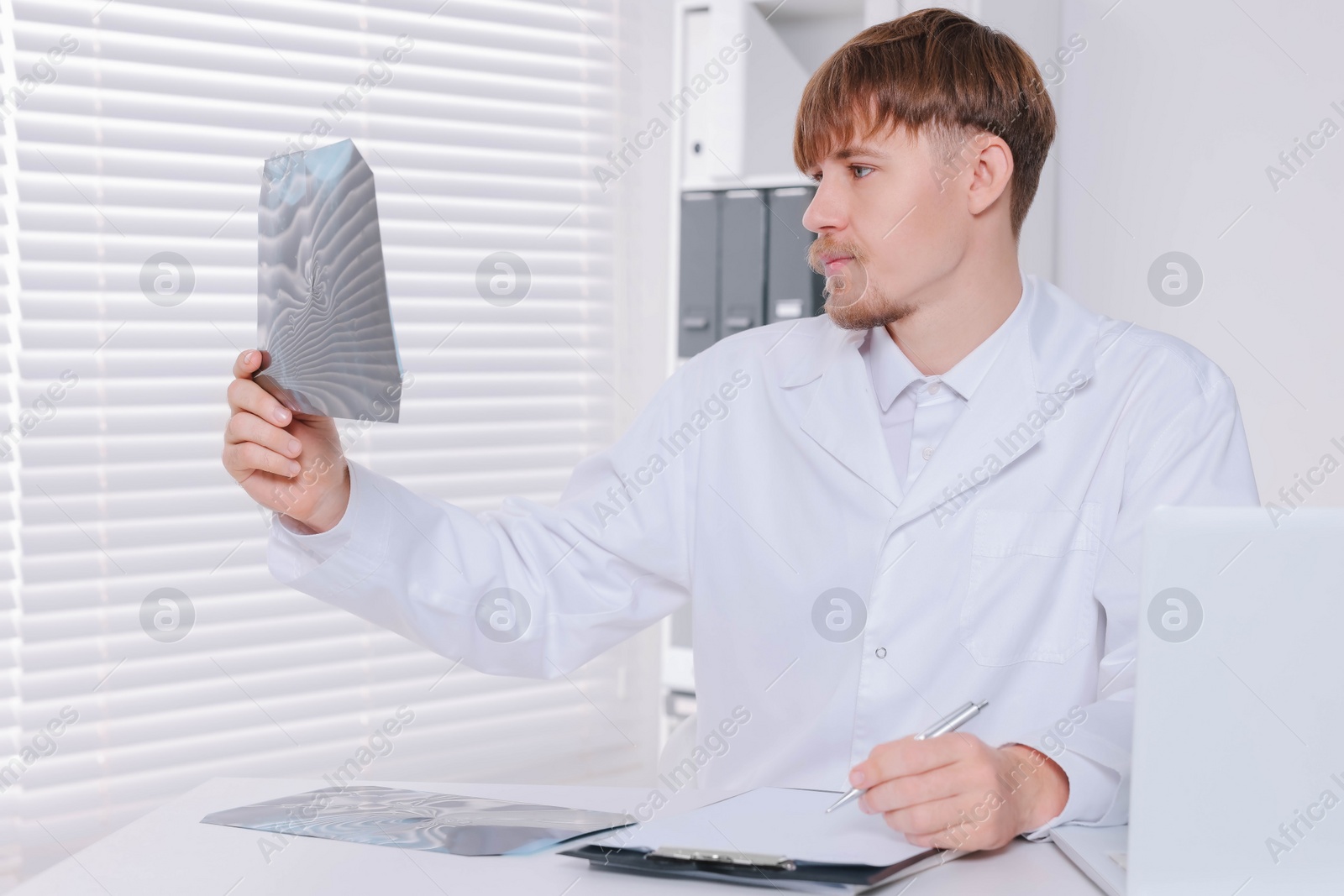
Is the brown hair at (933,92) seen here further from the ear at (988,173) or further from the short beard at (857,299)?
the short beard at (857,299)

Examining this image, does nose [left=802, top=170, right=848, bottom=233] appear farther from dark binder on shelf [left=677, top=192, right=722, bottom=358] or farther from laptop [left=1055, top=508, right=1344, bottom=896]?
dark binder on shelf [left=677, top=192, right=722, bottom=358]

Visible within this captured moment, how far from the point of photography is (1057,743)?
941 mm

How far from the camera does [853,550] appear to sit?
1306mm

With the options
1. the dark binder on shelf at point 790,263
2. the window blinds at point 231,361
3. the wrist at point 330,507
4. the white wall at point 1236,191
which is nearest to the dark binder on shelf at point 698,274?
the dark binder on shelf at point 790,263

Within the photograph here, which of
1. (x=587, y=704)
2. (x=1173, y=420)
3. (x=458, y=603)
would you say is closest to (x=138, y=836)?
(x=458, y=603)

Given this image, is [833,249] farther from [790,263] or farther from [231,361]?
[231,361]

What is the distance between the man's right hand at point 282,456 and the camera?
1.03 metres

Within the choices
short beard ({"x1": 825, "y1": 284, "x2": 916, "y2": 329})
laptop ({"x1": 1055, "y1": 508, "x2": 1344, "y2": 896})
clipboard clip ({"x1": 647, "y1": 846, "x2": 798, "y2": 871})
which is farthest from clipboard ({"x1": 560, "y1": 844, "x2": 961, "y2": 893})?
short beard ({"x1": 825, "y1": 284, "x2": 916, "y2": 329})

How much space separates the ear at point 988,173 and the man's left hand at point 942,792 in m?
0.78

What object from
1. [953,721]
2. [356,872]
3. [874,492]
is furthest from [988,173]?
[356,872]

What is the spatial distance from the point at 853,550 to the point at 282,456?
624mm

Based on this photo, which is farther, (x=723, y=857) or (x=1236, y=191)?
(x=1236, y=191)

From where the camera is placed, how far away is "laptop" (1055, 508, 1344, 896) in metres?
0.66

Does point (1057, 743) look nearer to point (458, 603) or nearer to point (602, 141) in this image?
Answer: point (458, 603)
